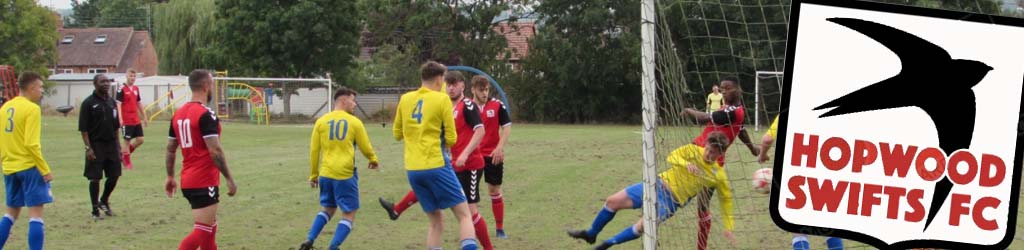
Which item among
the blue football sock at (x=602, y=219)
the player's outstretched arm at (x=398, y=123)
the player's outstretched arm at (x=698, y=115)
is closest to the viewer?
the player's outstretched arm at (x=698, y=115)

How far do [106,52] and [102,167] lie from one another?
74.3 meters

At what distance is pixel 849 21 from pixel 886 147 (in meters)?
0.51

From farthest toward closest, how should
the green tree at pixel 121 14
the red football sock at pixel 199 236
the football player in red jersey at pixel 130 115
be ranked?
the green tree at pixel 121 14 < the football player in red jersey at pixel 130 115 < the red football sock at pixel 199 236

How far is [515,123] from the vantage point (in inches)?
1676

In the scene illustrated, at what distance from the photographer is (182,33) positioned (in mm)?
51969

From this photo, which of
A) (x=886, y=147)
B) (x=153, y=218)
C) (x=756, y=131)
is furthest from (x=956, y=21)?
(x=153, y=218)

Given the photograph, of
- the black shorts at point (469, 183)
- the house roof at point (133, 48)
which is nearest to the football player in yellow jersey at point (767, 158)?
the black shorts at point (469, 183)

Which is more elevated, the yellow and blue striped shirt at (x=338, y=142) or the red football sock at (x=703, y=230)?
the yellow and blue striped shirt at (x=338, y=142)

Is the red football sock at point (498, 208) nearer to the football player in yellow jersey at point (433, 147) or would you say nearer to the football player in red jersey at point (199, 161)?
the football player in yellow jersey at point (433, 147)

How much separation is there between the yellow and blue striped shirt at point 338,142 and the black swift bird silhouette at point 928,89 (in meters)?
4.90

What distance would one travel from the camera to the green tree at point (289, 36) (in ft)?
132

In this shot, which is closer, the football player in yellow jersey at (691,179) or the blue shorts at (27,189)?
the football player in yellow jersey at (691,179)

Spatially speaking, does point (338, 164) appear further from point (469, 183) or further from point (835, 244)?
point (835, 244)

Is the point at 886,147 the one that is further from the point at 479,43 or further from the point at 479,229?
the point at 479,43
